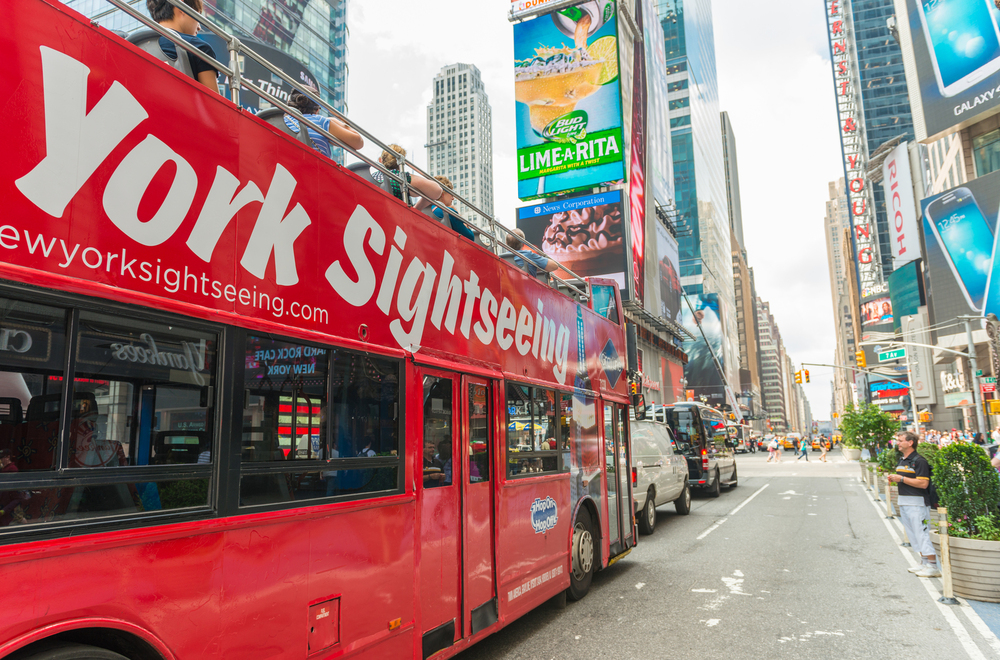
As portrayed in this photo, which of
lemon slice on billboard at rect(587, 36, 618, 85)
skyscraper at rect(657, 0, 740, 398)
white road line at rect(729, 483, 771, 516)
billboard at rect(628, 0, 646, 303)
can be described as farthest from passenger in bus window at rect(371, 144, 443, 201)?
skyscraper at rect(657, 0, 740, 398)

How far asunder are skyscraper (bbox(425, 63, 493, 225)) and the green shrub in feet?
563

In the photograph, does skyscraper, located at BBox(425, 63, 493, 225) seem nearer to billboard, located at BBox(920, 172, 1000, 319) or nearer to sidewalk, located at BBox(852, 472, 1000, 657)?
billboard, located at BBox(920, 172, 1000, 319)

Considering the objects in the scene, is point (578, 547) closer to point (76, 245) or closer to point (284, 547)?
point (284, 547)

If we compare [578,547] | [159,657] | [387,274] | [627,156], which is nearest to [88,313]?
[159,657]

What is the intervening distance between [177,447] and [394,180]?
2.71 m

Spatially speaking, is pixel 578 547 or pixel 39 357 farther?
pixel 578 547

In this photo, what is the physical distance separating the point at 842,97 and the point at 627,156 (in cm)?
7862

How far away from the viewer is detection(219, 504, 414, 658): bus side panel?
3.09 meters

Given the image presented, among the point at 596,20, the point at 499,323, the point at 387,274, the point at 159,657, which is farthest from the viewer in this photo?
the point at 596,20

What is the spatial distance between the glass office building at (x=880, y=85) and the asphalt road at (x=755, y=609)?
10532cm

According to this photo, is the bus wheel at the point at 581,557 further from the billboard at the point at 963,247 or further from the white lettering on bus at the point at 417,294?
the billboard at the point at 963,247

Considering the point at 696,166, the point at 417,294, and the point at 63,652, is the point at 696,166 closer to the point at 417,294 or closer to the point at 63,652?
the point at 417,294

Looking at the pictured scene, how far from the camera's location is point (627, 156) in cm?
5897

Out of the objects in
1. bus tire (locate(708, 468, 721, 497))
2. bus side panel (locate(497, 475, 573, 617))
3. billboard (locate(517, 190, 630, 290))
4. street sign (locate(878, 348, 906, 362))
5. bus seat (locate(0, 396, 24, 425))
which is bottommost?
bus tire (locate(708, 468, 721, 497))
